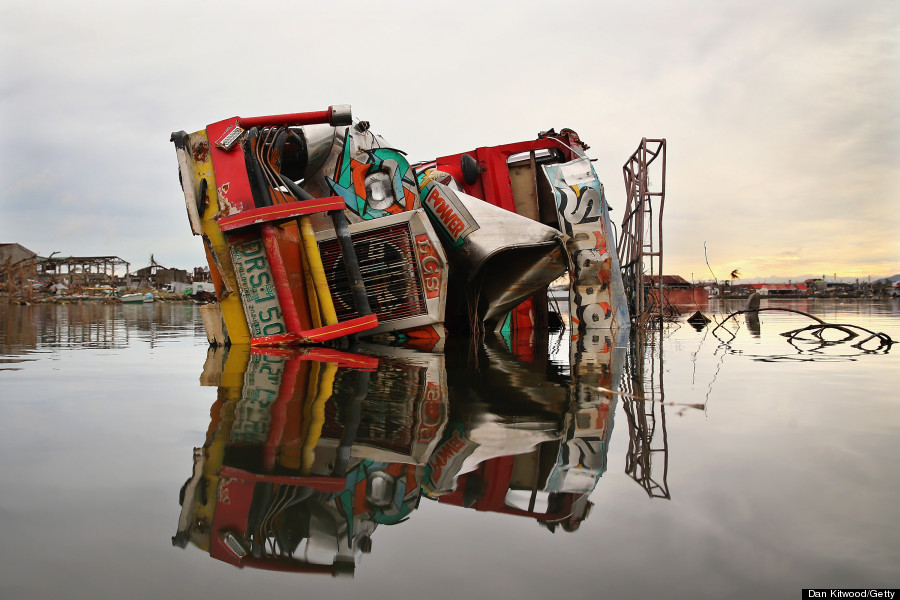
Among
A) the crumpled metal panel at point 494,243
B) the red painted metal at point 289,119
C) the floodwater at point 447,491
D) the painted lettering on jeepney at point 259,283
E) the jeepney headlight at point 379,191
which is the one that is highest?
the red painted metal at point 289,119

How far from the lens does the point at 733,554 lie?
4.65ft

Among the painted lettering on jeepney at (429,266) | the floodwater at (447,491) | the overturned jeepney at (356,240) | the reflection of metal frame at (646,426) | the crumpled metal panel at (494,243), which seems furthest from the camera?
the crumpled metal panel at (494,243)

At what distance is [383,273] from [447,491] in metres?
6.22

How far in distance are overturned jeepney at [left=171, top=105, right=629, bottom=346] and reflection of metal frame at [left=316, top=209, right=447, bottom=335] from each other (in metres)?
0.01

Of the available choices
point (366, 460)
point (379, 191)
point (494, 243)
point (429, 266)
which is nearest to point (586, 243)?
point (494, 243)

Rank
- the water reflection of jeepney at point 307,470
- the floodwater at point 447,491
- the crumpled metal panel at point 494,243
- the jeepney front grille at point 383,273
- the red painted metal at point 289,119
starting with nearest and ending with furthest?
the floodwater at point 447,491 < the water reflection of jeepney at point 307,470 < the red painted metal at point 289,119 < the jeepney front grille at point 383,273 < the crumpled metal panel at point 494,243

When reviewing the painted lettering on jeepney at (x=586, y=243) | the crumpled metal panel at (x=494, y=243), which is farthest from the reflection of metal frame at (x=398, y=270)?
the painted lettering on jeepney at (x=586, y=243)

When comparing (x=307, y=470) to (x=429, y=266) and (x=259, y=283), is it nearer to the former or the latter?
(x=259, y=283)

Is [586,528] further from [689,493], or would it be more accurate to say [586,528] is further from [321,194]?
[321,194]

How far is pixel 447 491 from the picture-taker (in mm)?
1843

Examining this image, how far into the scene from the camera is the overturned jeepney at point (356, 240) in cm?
698

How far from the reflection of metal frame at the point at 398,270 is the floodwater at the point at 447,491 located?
4011mm

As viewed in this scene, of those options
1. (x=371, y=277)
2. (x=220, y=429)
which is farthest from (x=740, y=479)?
(x=371, y=277)

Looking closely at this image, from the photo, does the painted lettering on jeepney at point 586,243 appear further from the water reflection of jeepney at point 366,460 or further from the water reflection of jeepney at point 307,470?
the water reflection of jeepney at point 307,470
